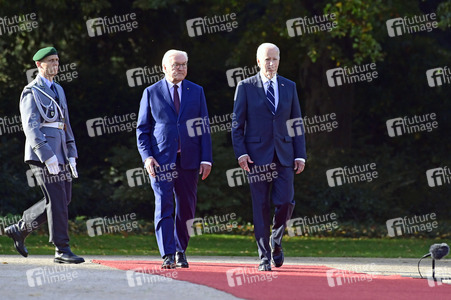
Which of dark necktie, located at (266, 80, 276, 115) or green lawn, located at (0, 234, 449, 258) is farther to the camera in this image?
green lawn, located at (0, 234, 449, 258)

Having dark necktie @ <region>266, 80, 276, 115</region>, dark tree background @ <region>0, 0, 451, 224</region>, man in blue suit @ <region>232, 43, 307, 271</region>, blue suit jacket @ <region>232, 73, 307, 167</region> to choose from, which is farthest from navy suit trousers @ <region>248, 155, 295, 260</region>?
dark tree background @ <region>0, 0, 451, 224</region>

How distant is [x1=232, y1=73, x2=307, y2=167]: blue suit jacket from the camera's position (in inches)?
392

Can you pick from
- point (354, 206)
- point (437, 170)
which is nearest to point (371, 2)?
point (354, 206)

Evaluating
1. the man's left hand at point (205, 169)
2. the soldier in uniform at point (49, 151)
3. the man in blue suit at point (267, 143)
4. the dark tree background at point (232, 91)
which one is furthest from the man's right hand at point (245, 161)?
the dark tree background at point (232, 91)

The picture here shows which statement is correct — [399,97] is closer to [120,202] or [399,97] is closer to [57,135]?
[120,202]

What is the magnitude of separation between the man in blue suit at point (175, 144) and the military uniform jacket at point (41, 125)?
2.74 feet

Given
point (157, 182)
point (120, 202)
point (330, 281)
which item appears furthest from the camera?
point (120, 202)

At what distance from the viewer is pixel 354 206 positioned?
70.2ft

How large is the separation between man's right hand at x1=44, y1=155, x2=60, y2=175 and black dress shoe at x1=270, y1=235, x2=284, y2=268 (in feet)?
7.49

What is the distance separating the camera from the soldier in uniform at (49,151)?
10.0 meters

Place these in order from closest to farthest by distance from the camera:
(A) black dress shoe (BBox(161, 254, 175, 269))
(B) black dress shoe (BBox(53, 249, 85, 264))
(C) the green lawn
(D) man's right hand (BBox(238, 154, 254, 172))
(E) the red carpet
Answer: (E) the red carpet, (A) black dress shoe (BBox(161, 254, 175, 269)), (D) man's right hand (BBox(238, 154, 254, 172)), (B) black dress shoe (BBox(53, 249, 85, 264)), (C) the green lawn

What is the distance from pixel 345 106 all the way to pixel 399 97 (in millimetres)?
2033

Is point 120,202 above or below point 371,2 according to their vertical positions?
below

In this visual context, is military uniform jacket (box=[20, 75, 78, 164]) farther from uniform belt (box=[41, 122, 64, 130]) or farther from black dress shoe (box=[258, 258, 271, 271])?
black dress shoe (box=[258, 258, 271, 271])
